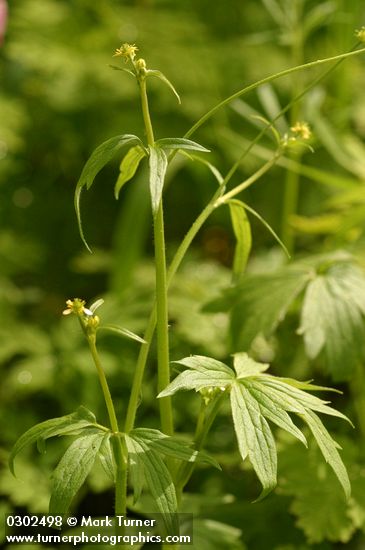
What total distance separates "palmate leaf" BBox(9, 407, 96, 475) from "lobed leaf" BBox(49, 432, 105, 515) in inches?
1.3

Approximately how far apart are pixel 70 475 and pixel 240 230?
44cm

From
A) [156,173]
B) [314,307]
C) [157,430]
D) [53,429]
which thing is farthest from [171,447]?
[314,307]

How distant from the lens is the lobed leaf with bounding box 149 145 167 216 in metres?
0.82

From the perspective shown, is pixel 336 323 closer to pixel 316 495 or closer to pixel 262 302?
pixel 262 302

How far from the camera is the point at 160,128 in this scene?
2531mm

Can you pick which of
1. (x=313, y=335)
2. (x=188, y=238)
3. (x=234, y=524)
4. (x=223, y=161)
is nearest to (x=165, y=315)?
(x=188, y=238)

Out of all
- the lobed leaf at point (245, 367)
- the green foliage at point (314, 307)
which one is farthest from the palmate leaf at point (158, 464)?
the green foliage at point (314, 307)

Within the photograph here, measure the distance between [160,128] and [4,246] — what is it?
2.15 ft

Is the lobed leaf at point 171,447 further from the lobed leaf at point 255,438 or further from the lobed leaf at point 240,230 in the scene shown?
the lobed leaf at point 240,230

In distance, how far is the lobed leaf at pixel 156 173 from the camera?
2.69ft

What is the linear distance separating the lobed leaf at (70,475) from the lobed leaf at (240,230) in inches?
15.1

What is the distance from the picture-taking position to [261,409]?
89 cm

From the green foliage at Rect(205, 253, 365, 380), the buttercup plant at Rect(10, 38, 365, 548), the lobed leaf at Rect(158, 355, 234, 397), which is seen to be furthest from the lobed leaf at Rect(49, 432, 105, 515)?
the green foliage at Rect(205, 253, 365, 380)

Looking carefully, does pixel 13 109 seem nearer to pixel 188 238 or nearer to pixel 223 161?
pixel 223 161
